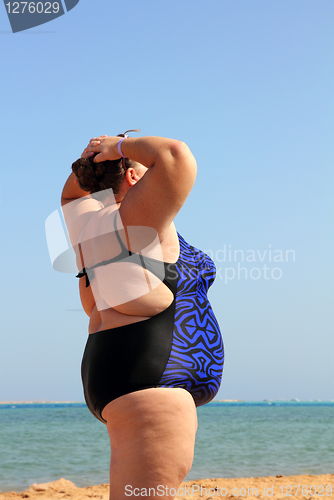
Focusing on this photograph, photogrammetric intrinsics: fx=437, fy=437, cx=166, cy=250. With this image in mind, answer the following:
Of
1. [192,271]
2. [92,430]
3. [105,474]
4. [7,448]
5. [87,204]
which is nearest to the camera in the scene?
[192,271]

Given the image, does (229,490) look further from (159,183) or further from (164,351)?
(159,183)

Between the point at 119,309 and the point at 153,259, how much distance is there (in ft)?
0.70

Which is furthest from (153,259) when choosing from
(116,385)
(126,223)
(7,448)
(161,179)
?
(7,448)

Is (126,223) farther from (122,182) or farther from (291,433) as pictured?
(291,433)

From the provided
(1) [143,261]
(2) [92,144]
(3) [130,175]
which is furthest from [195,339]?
(2) [92,144]

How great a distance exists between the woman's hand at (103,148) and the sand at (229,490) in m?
5.00

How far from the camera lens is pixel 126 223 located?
1.52 meters

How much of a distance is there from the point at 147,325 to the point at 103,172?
0.65 metres

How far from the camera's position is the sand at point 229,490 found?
566cm

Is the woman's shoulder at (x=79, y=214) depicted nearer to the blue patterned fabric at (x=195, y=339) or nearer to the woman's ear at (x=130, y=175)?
the woman's ear at (x=130, y=175)

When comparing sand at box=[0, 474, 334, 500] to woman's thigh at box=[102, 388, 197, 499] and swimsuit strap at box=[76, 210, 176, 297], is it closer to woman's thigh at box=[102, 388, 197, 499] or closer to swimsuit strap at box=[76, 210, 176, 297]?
woman's thigh at box=[102, 388, 197, 499]

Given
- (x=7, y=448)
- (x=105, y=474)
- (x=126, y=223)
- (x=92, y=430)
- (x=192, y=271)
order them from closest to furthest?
(x=126, y=223), (x=192, y=271), (x=105, y=474), (x=7, y=448), (x=92, y=430)

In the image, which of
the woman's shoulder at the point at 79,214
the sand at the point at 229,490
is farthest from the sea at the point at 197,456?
the woman's shoulder at the point at 79,214

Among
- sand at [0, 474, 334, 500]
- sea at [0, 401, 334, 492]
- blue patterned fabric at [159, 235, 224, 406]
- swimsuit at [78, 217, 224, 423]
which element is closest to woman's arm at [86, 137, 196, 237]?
swimsuit at [78, 217, 224, 423]
